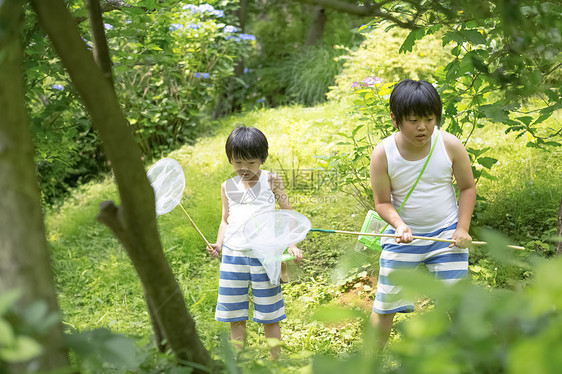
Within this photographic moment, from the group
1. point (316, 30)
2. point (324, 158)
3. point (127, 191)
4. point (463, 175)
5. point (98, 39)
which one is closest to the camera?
point (127, 191)

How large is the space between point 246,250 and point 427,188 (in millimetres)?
865

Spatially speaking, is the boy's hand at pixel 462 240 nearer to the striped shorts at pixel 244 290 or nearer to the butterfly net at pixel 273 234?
the butterfly net at pixel 273 234

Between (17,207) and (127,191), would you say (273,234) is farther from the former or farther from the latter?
(17,207)

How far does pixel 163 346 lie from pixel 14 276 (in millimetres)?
528

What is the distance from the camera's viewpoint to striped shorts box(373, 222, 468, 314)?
2.48m

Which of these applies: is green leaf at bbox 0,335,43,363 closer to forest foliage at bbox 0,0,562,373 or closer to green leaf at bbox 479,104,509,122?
forest foliage at bbox 0,0,562,373

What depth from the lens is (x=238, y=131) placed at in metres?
2.78

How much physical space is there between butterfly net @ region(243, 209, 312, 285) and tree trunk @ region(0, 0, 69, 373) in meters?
1.46

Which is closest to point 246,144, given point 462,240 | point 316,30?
point 462,240

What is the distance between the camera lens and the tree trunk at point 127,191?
109 centimetres

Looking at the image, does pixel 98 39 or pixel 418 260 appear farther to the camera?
pixel 418 260

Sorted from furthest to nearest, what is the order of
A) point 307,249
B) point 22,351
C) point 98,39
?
point 307,249, point 98,39, point 22,351

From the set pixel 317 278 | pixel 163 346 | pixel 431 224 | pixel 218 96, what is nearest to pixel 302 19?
pixel 218 96

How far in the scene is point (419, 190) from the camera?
101 inches
